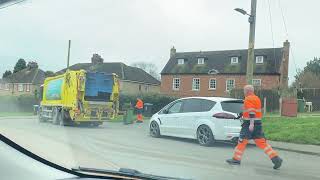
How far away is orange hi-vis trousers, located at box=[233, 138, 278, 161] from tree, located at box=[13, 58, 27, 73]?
1.08 metres

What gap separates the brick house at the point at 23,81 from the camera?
5.66ft

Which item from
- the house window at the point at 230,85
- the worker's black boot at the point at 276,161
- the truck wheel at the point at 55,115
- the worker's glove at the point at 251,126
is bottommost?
the worker's black boot at the point at 276,161

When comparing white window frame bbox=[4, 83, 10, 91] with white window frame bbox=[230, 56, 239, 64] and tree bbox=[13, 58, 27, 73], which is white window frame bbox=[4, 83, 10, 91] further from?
white window frame bbox=[230, 56, 239, 64]

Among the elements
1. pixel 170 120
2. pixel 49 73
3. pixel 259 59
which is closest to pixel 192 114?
pixel 170 120

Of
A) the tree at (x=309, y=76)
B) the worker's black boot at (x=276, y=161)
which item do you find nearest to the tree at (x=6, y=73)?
the tree at (x=309, y=76)

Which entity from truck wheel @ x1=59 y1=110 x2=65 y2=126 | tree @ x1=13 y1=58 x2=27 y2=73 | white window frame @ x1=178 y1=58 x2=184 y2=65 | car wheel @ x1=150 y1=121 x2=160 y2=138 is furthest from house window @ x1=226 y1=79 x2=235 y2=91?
tree @ x1=13 y1=58 x2=27 y2=73

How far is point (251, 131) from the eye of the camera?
2279 mm

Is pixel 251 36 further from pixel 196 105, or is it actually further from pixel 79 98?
A: pixel 79 98

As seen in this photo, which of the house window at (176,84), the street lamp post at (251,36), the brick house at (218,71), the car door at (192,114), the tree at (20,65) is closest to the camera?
the tree at (20,65)

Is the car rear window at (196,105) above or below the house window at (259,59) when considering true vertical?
below

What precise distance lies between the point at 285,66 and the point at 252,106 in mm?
340

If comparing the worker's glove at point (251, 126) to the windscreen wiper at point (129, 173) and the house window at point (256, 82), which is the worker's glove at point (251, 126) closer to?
the house window at point (256, 82)

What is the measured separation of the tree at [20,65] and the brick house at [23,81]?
12 mm

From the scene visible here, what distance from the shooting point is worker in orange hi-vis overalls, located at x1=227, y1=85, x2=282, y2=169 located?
2.08 metres
